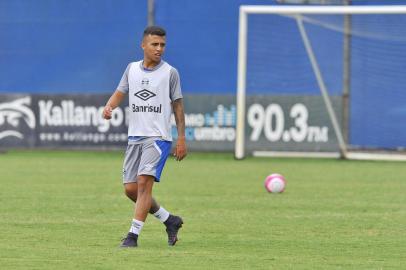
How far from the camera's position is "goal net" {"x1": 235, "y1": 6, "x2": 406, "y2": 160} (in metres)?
24.9

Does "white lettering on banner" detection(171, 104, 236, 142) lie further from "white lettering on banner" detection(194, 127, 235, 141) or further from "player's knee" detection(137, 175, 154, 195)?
"player's knee" detection(137, 175, 154, 195)

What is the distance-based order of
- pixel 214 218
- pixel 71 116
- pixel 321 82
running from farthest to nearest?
pixel 71 116 < pixel 321 82 < pixel 214 218

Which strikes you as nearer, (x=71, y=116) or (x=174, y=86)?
(x=174, y=86)

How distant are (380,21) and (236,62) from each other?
3.60 metres

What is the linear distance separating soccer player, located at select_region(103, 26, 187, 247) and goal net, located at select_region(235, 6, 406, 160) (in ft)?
45.2

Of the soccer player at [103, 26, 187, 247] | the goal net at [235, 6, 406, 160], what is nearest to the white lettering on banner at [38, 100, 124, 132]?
the goal net at [235, 6, 406, 160]

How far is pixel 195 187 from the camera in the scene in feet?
58.3

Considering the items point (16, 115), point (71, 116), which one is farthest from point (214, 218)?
point (16, 115)

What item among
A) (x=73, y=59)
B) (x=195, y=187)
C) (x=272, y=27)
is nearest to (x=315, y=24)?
(x=272, y=27)

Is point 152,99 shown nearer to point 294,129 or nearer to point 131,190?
point 131,190

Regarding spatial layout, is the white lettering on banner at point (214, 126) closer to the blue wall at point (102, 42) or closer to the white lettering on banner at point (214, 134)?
the white lettering on banner at point (214, 134)

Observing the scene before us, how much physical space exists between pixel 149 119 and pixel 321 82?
49.4ft

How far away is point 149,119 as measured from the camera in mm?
10625

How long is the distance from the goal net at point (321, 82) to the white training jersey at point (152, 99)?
13.8 metres
